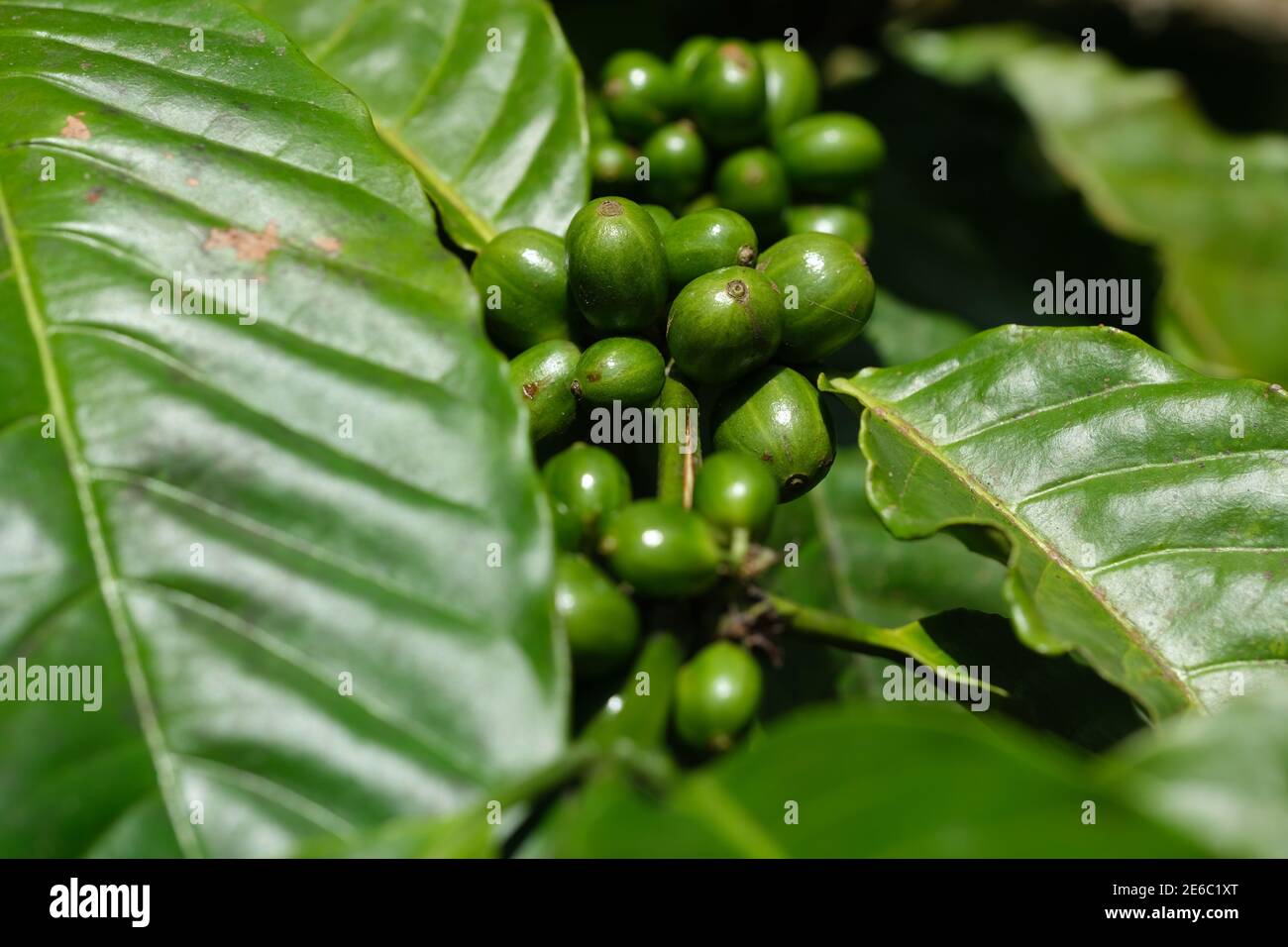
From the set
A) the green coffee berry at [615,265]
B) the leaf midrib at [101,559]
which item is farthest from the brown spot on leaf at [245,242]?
the green coffee berry at [615,265]

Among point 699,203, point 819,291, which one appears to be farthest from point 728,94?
point 819,291

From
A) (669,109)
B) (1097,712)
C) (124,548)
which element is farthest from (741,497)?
(669,109)

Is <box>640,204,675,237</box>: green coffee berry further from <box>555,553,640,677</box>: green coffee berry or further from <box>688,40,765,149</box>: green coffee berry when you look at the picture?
<box>555,553,640,677</box>: green coffee berry

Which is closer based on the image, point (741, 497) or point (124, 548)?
point (124, 548)

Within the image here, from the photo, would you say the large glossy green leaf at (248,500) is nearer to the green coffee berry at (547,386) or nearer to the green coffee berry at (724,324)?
the green coffee berry at (547,386)

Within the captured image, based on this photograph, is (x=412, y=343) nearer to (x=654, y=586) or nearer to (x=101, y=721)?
(x=654, y=586)

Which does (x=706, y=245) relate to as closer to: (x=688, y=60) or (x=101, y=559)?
(x=688, y=60)
